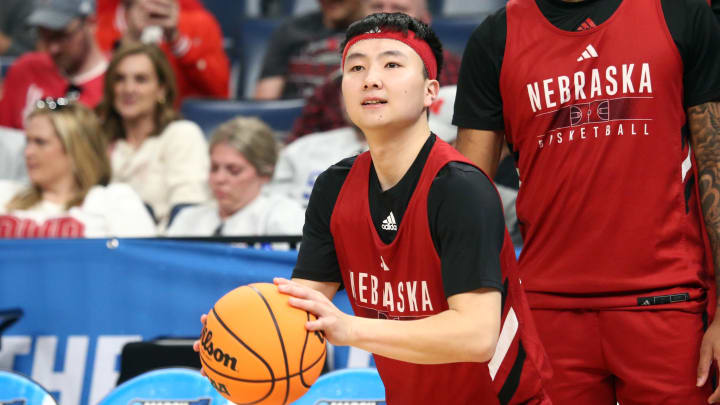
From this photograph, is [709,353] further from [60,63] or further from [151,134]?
[60,63]

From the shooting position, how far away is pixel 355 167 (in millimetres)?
2641

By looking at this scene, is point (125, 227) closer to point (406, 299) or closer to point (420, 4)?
point (420, 4)

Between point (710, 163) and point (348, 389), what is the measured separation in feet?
5.90

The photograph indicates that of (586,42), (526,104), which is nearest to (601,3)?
(586,42)

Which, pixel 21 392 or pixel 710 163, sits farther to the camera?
pixel 21 392

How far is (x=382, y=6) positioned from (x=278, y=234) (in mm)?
1741

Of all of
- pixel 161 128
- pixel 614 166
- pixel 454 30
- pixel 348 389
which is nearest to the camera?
pixel 614 166

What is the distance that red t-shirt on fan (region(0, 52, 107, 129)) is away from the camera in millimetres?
6531

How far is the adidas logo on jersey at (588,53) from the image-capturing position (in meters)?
2.68

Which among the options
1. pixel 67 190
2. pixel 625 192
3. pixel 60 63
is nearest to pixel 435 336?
pixel 625 192

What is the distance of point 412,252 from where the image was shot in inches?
95.0

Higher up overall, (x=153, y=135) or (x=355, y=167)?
(x=153, y=135)

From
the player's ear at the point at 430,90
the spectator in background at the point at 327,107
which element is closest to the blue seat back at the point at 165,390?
the player's ear at the point at 430,90

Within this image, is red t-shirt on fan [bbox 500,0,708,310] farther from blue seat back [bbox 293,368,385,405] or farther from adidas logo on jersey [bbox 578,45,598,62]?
blue seat back [bbox 293,368,385,405]
